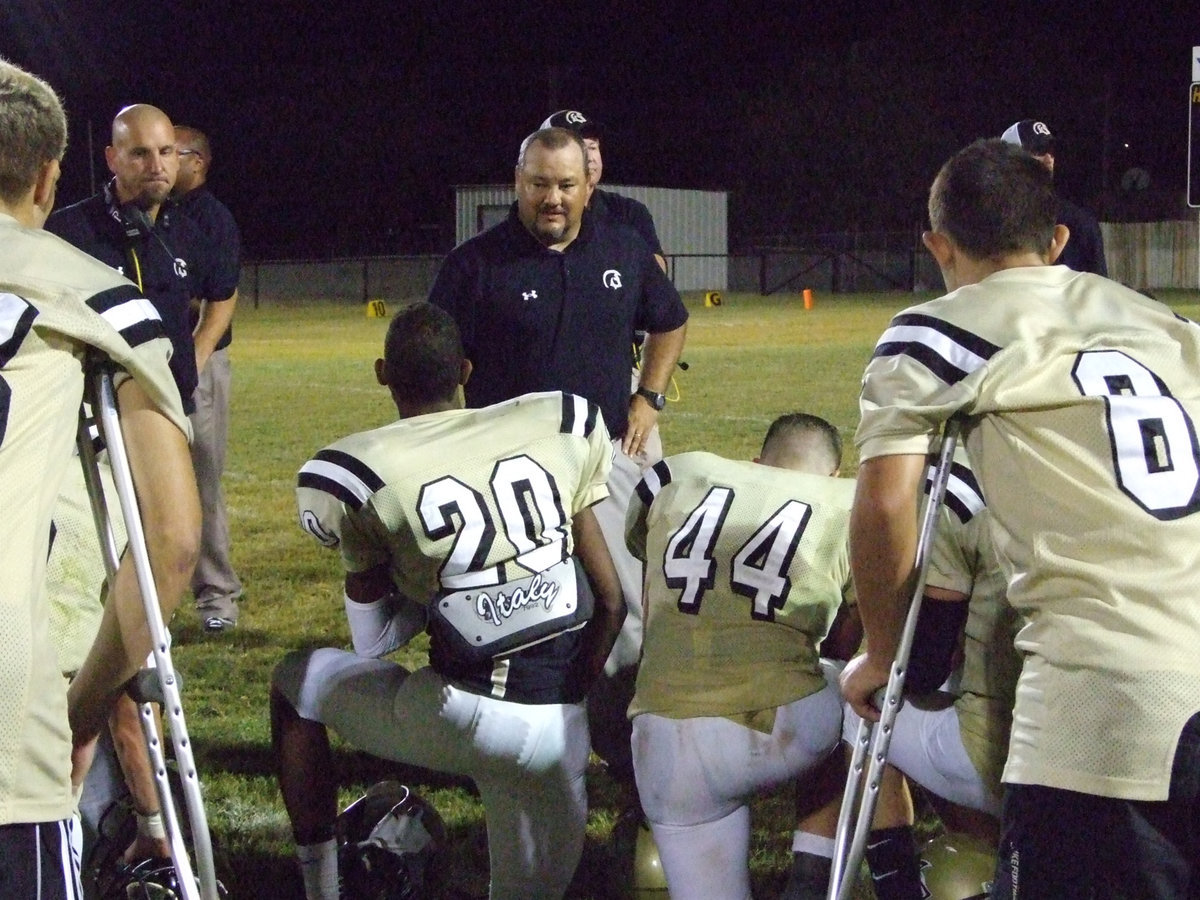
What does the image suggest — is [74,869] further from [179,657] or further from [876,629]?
[179,657]

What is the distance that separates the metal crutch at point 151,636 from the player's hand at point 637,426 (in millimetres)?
2944

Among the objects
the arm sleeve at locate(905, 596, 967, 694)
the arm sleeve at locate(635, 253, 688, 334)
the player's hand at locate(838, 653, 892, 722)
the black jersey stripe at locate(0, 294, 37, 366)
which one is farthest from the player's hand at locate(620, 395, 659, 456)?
the black jersey stripe at locate(0, 294, 37, 366)

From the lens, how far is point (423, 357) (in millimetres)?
3408

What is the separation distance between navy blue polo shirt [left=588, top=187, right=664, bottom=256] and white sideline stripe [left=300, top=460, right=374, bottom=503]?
2241 mm

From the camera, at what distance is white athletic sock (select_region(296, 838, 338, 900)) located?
3330 millimetres

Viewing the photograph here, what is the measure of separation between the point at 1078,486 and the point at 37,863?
1.58 m

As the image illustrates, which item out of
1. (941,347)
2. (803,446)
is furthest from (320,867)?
(941,347)

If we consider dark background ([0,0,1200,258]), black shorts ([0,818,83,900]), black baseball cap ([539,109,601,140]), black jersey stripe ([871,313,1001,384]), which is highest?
dark background ([0,0,1200,258])

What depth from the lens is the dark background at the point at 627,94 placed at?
43875 millimetres

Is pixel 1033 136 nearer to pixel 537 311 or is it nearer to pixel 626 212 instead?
pixel 626 212

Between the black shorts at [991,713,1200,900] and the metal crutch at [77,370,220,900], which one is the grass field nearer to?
the metal crutch at [77,370,220,900]

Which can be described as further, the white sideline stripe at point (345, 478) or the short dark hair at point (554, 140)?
the short dark hair at point (554, 140)

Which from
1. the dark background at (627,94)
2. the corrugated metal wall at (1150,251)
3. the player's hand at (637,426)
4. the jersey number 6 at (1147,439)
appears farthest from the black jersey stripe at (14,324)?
the corrugated metal wall at (1150,251)

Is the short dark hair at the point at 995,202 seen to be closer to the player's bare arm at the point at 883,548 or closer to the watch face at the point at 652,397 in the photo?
the player's bare arm at the point at 883,548
